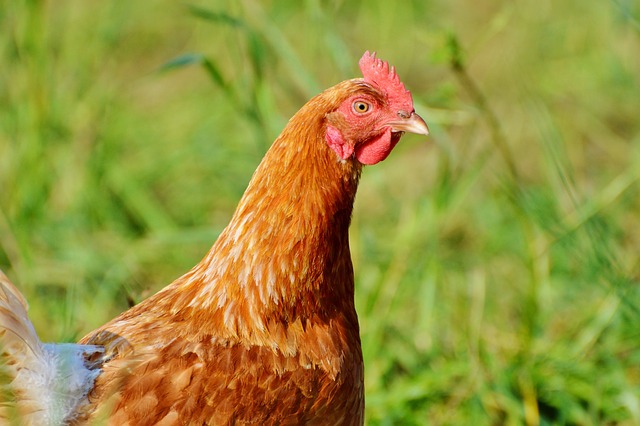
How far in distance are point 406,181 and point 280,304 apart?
3179 mm

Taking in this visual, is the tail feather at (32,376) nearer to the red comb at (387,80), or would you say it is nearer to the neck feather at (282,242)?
the neck feather at (282,242)

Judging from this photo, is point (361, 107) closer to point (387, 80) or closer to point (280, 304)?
point (387, 80)

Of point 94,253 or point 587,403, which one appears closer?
point 587,403

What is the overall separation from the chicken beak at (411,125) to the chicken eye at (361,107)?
0.08 m

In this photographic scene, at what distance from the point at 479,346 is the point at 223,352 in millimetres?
1395

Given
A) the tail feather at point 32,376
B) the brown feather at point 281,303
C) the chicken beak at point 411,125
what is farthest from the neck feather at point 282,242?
the tail feather at point 32,376

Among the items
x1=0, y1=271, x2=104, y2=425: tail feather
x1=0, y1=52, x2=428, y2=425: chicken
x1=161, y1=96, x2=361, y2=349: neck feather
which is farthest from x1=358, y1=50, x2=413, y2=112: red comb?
x1=0, y1=271, x2=104, y2=425: tail feather

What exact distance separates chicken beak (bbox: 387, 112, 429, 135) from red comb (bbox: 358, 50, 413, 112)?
0.03 meters

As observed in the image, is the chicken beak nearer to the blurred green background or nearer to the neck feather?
the neck feather

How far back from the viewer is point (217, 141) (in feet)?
18.3

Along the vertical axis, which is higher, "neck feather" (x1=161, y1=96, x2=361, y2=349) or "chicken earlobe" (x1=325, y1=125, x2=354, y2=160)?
"chicken earlobe" (x1=325, y1=125, x2=354, y2=160)

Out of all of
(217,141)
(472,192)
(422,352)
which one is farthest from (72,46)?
(422,352)

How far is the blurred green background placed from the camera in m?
3.71

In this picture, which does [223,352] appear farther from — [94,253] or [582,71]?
[582,71]
